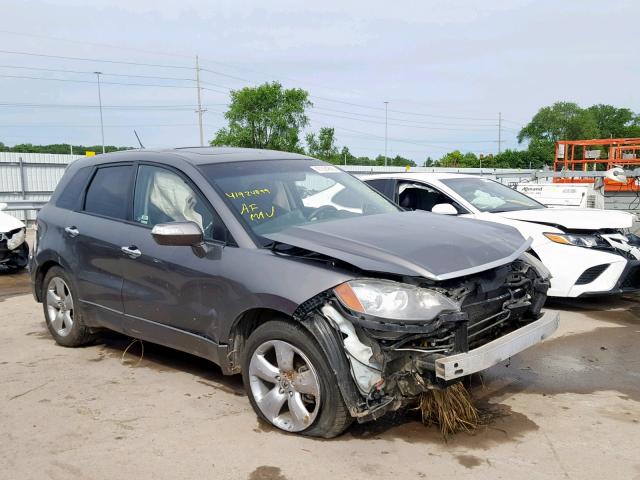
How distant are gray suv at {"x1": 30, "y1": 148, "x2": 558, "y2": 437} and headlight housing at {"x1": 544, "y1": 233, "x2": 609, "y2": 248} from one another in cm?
247

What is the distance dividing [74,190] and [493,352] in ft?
13.2

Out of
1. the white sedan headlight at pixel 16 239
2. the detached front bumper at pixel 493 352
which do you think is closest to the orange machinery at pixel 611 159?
the detached front bumper at pixel 493 352

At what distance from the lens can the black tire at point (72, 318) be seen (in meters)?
5.30

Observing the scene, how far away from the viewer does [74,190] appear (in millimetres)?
5543

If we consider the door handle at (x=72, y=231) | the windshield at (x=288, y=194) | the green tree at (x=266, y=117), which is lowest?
the door handle at (x=72, y=231)

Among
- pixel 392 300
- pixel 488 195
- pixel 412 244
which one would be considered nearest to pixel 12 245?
pixel 488 195

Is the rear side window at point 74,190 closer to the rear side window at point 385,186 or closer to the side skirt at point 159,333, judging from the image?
the side skirt at point 159,333

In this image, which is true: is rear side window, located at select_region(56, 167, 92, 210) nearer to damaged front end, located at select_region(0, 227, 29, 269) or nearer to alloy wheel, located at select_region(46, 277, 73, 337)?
alloy wheel, located at select_region(46, 277, 73, 337)

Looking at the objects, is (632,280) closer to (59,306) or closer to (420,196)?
(420,196)

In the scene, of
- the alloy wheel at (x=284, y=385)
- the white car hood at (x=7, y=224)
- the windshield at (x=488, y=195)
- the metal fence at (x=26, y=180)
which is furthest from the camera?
the metal fence at (x=26, y=180)

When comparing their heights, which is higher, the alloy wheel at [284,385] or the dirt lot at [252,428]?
the alloy wheel at [284,385]

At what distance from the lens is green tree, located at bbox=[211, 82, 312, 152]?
6838cm

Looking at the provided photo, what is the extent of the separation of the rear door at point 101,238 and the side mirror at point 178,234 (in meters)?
0.87

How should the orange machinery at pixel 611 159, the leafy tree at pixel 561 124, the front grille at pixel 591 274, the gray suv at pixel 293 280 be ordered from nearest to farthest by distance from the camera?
the gray suv at pixel 293 280
the front grille at pixel 591 274
the orange machinery at pixel 611 159
the leafy tree at pixel 561 124
